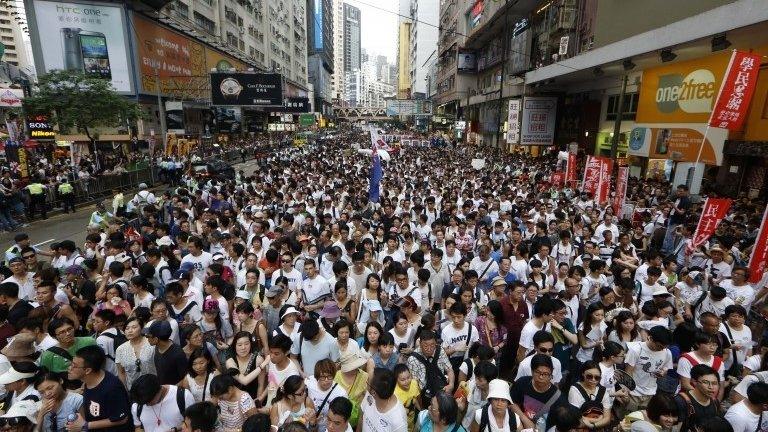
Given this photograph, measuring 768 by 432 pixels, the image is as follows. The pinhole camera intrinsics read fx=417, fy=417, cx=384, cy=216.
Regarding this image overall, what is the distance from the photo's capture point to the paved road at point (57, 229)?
1262 centimetres

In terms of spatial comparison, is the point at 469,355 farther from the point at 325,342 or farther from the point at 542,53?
the point at 542,53

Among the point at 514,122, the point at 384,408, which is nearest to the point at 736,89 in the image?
the point at 384,408

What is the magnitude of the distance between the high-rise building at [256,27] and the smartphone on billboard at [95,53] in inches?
250

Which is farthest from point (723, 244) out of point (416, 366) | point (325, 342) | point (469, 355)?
point (325, 342)

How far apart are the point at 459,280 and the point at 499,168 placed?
16.9 m

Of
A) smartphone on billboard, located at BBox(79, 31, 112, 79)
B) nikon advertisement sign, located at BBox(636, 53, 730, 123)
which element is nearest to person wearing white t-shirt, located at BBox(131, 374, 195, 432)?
nikon advertisement sign, located at BBox(636, 53, 730, 123)

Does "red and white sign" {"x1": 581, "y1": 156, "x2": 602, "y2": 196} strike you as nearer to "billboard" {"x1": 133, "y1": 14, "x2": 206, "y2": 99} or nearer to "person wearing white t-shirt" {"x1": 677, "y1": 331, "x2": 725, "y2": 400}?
"person wearing white t-shirt" {"x1": 677, "y1": 331, "x2": 725, "y2": 400}

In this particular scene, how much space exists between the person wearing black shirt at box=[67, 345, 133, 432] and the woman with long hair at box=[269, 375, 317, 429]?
1.32 metres

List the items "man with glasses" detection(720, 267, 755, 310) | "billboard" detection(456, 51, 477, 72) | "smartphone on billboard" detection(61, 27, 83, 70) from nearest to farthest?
"man with glasses" detection(720, 267, 755, 310) → "smartphone on billboard" detection(61, 27, 83, 70) → "billboard" detection(456, 51, 477, 72)

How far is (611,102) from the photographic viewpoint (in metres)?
20.9

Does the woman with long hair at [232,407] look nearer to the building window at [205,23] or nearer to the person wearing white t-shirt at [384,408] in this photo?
the person wearing white t-shirt at [384,408]

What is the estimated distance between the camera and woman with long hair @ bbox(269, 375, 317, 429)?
10.5 feet

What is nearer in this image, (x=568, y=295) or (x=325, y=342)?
(x=325, y=342)

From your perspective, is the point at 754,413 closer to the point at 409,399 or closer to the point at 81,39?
the point at 409,399
